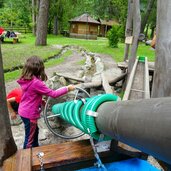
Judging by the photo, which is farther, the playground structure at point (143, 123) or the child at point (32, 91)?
the child at point (32, 91)

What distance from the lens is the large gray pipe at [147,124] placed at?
2.42ft

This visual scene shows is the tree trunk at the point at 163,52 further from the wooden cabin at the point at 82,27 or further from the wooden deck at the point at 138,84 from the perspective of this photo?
the wooden cabin at the point at 82,27

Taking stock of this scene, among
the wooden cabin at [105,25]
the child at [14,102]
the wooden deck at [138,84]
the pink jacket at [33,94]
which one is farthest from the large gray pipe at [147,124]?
the wooden cabin at [105,25]

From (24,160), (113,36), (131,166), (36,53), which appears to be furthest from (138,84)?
(113,36)

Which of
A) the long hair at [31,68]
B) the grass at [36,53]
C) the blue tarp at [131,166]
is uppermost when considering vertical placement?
the long hair at [31,68]

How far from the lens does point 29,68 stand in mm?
3205

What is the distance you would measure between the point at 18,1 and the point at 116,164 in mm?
42444

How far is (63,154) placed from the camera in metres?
2.08

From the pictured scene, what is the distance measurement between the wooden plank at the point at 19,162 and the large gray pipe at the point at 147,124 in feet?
3.37

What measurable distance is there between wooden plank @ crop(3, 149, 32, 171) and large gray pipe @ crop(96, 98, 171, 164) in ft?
3.37

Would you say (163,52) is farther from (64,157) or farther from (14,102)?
(64,157)

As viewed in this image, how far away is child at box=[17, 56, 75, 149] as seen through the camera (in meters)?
3.19

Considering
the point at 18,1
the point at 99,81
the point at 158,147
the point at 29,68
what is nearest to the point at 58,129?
the point at 29,68

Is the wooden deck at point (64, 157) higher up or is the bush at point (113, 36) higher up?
the bush at point (113, 36)
